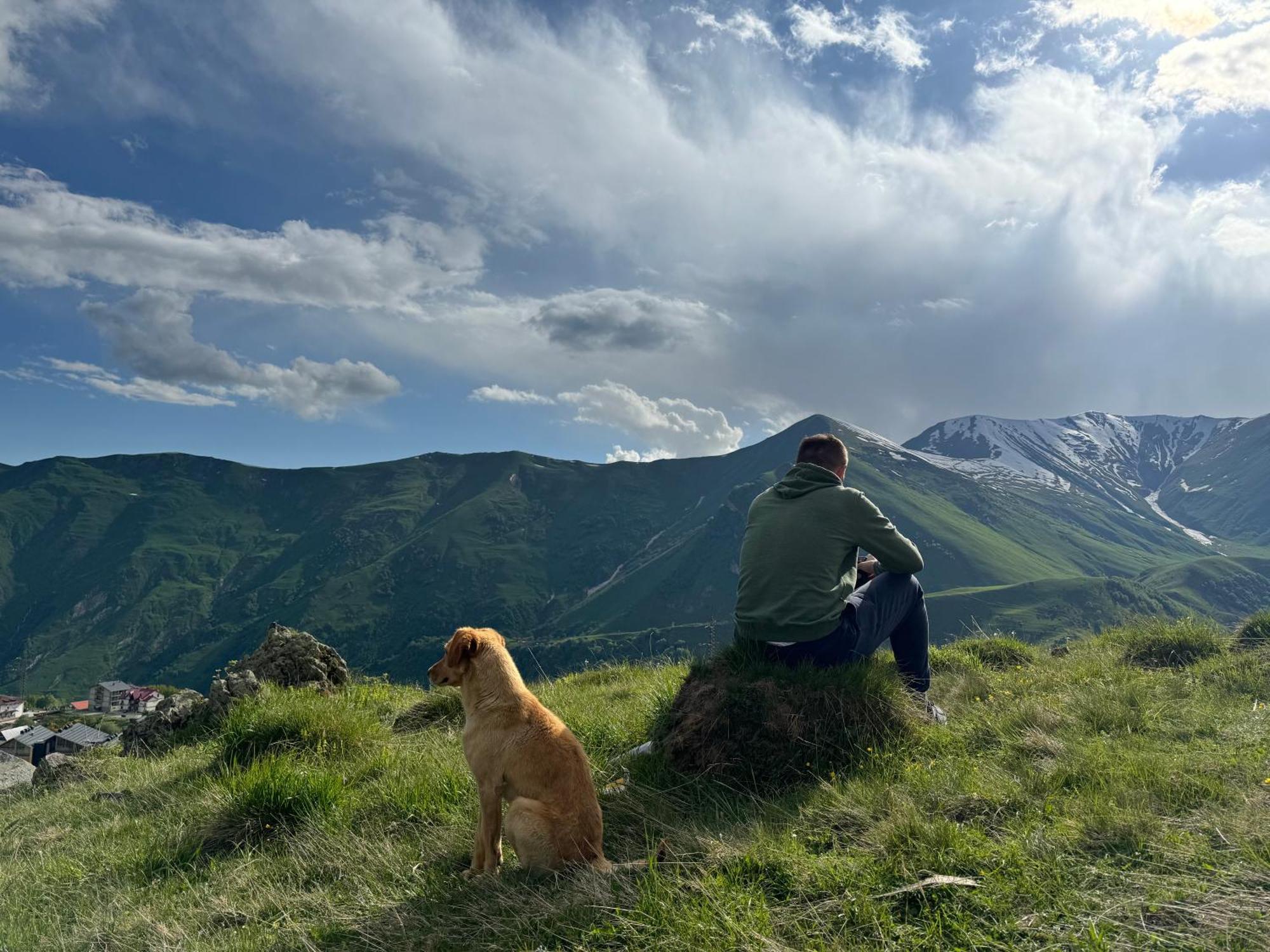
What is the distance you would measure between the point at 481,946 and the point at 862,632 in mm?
4709

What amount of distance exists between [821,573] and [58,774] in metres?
12.9

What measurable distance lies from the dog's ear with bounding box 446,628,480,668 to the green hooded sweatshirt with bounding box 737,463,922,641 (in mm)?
3087

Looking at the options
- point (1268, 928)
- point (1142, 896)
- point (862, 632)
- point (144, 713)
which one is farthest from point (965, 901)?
point (144, 713)

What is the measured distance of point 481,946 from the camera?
3.92 m

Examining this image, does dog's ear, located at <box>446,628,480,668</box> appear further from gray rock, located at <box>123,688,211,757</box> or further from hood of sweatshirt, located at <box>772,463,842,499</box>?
gray rock, located at <box>123,688,211,757</box>

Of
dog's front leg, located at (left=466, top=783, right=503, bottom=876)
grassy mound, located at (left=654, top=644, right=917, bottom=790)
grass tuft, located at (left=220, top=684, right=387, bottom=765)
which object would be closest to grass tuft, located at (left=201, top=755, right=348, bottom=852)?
grass tuft, located at (left=220, top=684, right=387, bottom=765)

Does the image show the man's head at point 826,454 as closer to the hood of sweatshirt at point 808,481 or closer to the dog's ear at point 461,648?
the hood of sweatshirt at point 808,481

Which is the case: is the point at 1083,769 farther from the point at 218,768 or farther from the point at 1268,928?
the point at 218,768

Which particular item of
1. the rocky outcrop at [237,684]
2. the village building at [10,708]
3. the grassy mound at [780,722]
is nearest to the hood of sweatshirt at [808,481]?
the grassy mound at [780,722]

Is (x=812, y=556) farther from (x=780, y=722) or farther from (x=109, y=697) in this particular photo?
(x=109, y=697)

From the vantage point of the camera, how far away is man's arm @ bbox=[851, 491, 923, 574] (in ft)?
22.9

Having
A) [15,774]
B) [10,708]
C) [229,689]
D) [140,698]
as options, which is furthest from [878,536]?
[10,708]

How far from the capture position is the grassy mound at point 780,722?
6098 millimetres

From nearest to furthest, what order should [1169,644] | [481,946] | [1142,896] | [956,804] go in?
[1142,896] < [481,946] < [956,804] < [1169,644]
